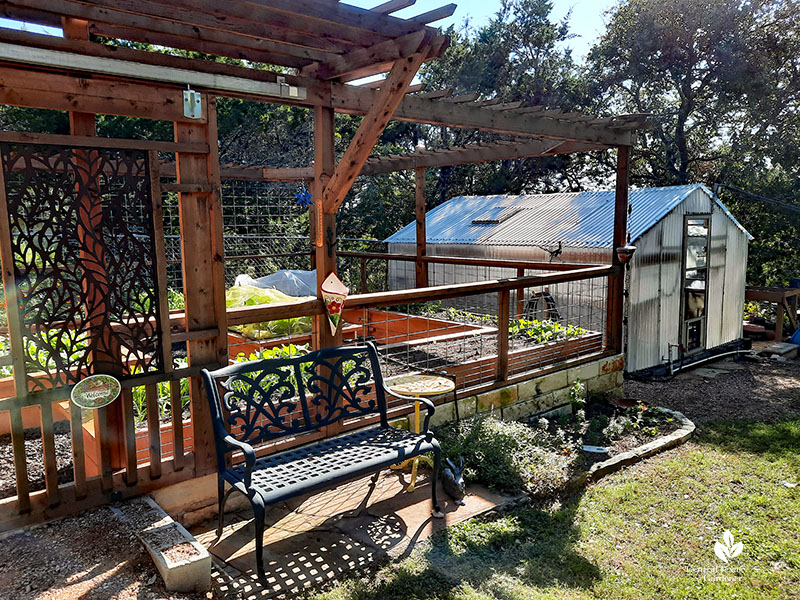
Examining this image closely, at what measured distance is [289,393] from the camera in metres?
3.60

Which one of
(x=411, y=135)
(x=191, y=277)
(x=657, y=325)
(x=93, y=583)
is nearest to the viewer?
(x=93, y=583)

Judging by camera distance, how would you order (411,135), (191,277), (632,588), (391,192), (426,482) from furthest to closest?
(411,135)
(391,192)
(426,482)
(191,277)
(632,588)

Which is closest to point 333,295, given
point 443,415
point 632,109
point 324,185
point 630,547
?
point 324,185

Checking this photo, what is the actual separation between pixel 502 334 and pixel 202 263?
2.83 meters

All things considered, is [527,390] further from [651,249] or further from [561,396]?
[651,249]

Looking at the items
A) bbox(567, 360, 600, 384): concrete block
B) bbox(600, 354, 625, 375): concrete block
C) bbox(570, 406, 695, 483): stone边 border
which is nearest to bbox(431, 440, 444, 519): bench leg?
bbox(570, 406, 695, 483): stone边 border

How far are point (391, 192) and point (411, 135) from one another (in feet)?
8.93

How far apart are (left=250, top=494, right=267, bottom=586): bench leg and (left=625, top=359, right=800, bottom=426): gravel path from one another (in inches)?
202

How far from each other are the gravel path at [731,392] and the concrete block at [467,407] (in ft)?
9.20

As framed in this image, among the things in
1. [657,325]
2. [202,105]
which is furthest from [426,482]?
[657,325]

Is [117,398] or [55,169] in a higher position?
[55,169]

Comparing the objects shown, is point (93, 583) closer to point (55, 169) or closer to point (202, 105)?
point (55, 169)

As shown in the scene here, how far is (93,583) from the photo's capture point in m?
2.63

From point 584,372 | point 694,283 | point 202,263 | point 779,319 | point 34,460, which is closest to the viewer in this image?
point 202,263
